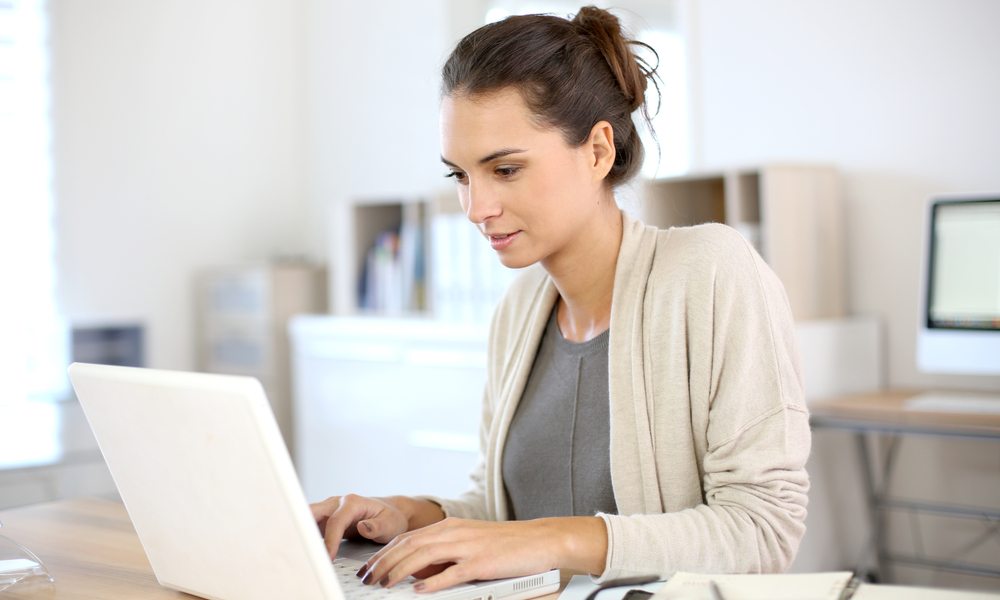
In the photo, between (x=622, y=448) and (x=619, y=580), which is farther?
(x=622, y=448)

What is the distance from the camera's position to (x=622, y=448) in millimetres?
1117

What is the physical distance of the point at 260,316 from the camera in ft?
12.4

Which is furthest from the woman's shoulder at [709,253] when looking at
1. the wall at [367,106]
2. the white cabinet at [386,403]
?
the wall at [367,106]

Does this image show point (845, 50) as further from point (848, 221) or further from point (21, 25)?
point (21, 25)

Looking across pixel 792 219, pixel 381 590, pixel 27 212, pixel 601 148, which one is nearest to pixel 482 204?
pixel 601 148

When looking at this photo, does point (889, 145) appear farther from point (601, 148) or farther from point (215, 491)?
point (215, 491)

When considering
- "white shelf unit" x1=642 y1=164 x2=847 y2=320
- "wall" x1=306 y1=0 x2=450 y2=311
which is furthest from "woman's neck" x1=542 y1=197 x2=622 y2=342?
"wall" x1=306 y1=0 x2=450 y2=311

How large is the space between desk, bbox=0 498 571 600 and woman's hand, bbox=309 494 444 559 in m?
0.18

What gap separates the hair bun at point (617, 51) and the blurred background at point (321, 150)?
263 millimetres

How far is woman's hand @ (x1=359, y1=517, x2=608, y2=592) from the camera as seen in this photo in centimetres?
81

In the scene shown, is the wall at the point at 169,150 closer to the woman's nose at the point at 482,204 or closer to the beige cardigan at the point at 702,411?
the woman's nose at the point at 482,204

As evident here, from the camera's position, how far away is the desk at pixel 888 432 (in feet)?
6.63

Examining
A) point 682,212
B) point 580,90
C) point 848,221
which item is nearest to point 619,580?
point 580,90

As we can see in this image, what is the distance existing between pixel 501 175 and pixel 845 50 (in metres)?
1.90
